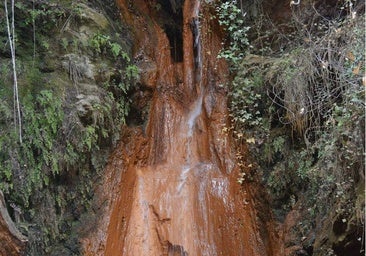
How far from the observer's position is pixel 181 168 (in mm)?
6578

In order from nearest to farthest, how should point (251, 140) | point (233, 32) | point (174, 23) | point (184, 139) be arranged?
1. point (251, 140)
2. point (184, 139)
3. point (233, 32)
4. point (174, 23)

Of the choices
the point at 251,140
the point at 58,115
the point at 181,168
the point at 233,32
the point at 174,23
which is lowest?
the point at 181,168

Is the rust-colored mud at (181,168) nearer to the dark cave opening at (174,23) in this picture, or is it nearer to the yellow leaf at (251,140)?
the dark cave opening at (174,23)

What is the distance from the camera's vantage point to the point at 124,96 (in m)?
6.48

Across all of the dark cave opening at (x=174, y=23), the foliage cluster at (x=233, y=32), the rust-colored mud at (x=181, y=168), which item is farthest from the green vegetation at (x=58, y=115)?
the dark cave opening at (x=174, y=23)

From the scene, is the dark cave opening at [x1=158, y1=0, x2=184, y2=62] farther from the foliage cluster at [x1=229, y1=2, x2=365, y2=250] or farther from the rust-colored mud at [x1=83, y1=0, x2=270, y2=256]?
the foliage cluster at [x1=229, y1=2, x2=365, y2=250]

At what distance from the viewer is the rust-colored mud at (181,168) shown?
576 cm

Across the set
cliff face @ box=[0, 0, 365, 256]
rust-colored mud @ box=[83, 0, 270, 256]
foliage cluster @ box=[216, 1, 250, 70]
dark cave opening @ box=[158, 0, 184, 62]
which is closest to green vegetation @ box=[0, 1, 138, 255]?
cliff face @ box=[0, 0, 365, 256]

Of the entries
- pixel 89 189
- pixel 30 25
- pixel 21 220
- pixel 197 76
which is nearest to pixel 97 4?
pixel 30 25

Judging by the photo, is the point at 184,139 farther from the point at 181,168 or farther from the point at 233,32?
the point at 233,32

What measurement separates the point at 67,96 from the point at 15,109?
77 cm

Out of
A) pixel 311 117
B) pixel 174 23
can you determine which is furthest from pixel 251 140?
pixel 174 23

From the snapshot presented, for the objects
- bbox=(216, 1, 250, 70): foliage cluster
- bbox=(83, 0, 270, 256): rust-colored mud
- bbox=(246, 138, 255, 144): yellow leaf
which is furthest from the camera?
bbox=(216, 1, 250, 70): foliage cluster

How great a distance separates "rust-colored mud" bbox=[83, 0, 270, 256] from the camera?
18.9 feet
